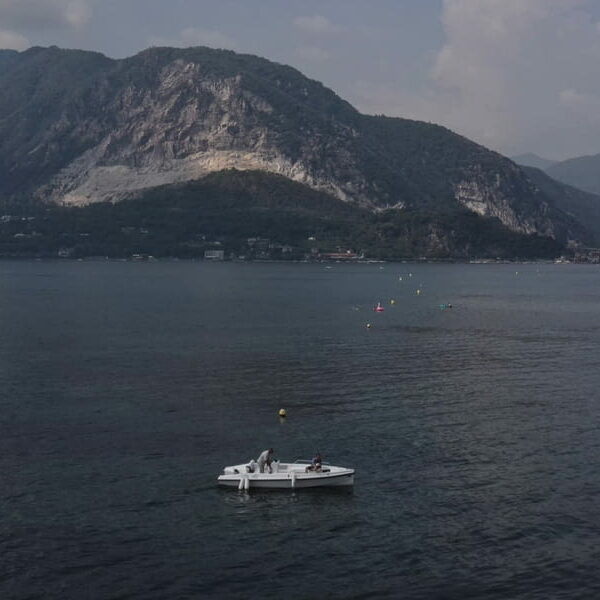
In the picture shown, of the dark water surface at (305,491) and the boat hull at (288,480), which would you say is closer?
the dark water surface at (305,491)

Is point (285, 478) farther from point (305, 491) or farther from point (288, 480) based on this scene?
point (305, 491)

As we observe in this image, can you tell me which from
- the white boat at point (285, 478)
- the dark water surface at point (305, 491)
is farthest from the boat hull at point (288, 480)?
the dark water surface at point (305, 491)

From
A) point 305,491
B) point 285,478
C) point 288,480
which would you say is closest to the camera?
point 285,478

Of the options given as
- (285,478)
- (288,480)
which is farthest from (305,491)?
(285,478)

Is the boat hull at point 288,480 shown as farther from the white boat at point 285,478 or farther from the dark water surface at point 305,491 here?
the dark water surface at point 305,491

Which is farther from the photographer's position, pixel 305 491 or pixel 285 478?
pixel 305 491

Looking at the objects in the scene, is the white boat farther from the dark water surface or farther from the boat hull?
the dark water surface
